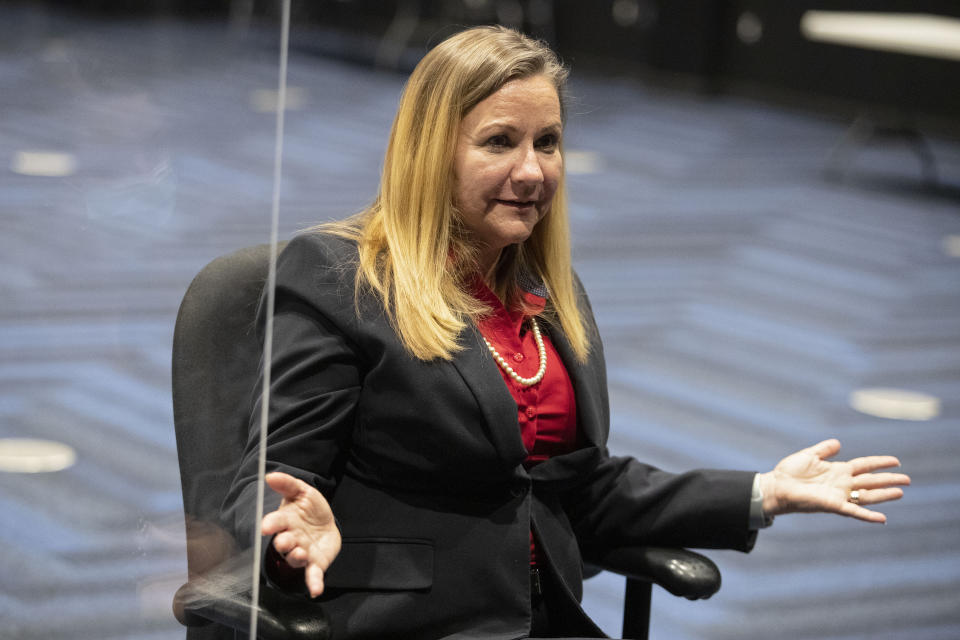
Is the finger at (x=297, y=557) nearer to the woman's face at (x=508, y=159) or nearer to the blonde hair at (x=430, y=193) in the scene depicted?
the blonde hair at (x=430, y=193)

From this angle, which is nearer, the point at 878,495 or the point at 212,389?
the point at 212,389

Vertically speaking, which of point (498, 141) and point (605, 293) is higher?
point (498, 141)

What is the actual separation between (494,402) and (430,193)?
268mm

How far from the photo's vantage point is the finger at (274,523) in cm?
104

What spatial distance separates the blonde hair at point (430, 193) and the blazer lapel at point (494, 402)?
1.0 inches

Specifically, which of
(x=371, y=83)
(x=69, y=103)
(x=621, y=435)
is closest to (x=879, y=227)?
(x=621, y=435)

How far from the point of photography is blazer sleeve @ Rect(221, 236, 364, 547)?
51.9 inches

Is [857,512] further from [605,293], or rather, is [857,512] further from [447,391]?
[605,293]

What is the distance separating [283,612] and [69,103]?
24.2 inches

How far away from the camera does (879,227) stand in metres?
5.84

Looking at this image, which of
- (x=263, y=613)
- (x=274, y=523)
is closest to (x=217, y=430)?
(x=274, y=523)

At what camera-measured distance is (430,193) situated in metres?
1.42

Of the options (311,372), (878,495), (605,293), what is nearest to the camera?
(311,372)

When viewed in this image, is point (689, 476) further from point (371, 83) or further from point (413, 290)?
point (371, 83)
